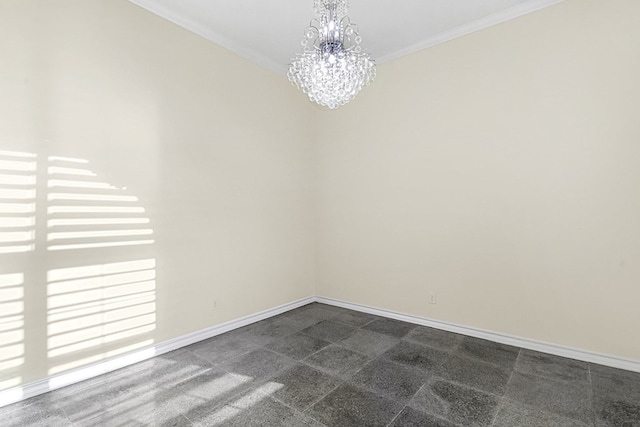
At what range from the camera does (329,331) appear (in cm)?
333

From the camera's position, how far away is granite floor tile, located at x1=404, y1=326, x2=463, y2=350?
297 centimetres

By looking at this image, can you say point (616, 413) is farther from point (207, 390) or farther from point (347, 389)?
point (207, 390)

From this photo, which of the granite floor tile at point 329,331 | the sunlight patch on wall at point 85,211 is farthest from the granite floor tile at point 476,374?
the sunlight patch on wall at point 85,211

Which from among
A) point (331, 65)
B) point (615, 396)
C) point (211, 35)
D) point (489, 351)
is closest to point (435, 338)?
point (489, 351)

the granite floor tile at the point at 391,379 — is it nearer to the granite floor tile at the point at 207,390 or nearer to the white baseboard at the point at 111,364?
the granite floor tile at the point at 207,390

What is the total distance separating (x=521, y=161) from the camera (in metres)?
2.88

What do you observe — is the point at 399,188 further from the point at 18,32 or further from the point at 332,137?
the point at 18,32

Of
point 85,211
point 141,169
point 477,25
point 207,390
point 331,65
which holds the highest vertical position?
point 477,25

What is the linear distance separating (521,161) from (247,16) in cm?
300

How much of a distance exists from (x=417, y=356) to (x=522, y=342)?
107 cm

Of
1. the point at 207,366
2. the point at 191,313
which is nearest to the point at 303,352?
the point at 207,366

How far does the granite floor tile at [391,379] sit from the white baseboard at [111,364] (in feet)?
5.33

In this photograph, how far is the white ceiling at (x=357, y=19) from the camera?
2.80 metres

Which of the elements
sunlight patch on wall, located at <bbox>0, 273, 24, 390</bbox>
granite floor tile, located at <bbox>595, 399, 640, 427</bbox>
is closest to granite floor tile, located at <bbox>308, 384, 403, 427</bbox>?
granite floor tile, located at <bbox>595, 399, 640, 427</bbox>
